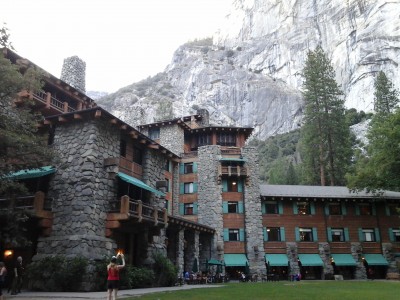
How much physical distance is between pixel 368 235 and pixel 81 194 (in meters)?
35.7

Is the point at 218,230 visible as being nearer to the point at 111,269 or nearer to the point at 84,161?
the point at 84,161

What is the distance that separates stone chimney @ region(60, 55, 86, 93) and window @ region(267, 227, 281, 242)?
25452mm

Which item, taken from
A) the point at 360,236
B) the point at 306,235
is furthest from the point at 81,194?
the point at 360,236

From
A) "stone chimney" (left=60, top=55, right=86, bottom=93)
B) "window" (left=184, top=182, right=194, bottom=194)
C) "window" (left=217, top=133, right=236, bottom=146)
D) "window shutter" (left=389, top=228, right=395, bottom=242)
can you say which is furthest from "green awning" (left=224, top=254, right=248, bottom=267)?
"stone chimney" (left=60, top=55, right=86, bottom=93)

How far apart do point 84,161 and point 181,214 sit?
24094 millimetres

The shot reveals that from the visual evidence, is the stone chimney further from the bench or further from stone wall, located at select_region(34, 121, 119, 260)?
the bench

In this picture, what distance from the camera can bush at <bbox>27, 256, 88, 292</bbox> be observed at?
19.9 metres

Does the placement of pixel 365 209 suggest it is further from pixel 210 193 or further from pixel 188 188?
pixel 188 188

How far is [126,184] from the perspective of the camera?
82.3 ft

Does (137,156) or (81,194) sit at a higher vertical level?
(137,156)

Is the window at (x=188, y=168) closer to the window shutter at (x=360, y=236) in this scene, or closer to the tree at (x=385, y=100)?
the window shutter at (x=360, y=236)

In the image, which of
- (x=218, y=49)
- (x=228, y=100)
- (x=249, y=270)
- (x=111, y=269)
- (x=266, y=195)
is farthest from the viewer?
(x=218, y=49)

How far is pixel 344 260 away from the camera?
43.4 meters

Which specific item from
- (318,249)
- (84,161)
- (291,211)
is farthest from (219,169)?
(84,161)
